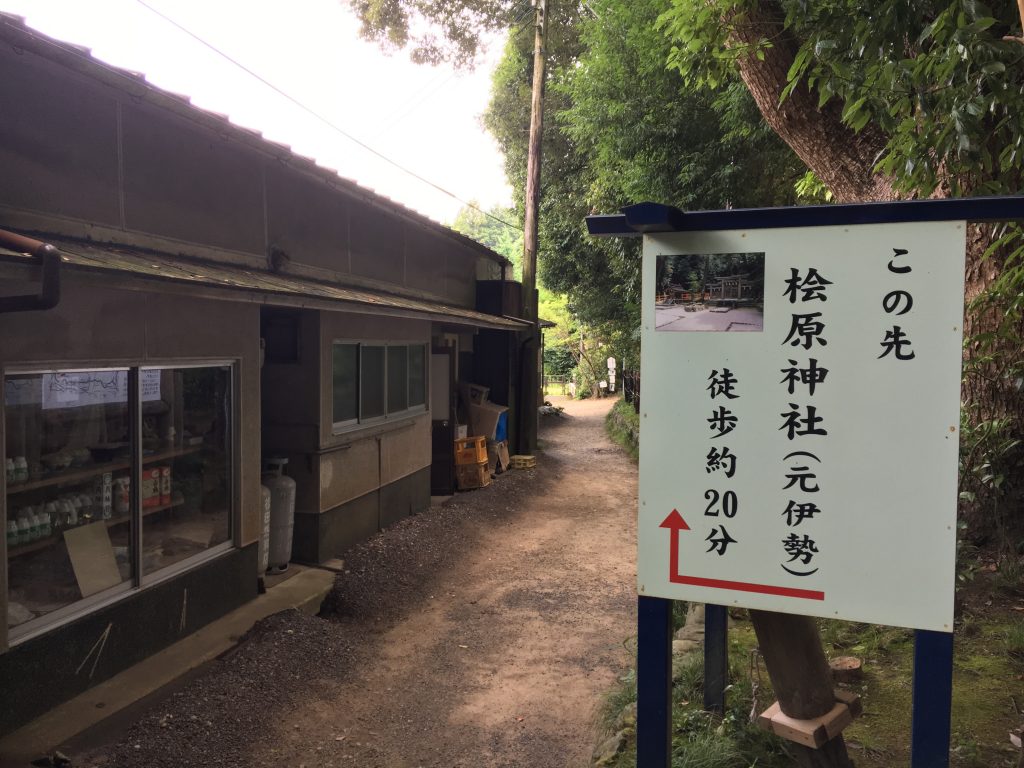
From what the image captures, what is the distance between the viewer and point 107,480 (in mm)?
5188

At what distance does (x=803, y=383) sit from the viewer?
8.45 ft

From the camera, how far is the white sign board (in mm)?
2432

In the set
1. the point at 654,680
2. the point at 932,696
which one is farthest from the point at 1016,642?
the point at 654,680

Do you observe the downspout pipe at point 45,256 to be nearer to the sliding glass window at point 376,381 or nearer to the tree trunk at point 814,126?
the sliding glass window at point 376,381

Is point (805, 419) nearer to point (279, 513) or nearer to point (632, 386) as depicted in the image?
point (279, 513)

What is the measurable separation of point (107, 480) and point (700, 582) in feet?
14.4

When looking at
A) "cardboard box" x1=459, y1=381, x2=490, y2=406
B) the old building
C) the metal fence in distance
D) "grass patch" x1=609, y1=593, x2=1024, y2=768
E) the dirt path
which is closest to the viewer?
"grass patch" x1=609, y1=593, x2=1024, y2=768

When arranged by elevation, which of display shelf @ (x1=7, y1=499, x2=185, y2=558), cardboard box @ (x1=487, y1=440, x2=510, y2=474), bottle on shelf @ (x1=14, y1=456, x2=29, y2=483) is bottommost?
cardboard box @ (x1=487, y1=440, x2=510, y2=474)

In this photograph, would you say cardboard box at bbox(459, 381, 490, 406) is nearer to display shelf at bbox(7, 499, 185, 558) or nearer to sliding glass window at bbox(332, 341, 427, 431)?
sliding glass window at bbox(332, 341, 427, 431)

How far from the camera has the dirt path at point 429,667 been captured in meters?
4.60

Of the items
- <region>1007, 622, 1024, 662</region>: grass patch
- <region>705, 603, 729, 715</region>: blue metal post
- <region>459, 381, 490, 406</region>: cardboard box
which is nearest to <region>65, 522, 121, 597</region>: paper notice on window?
<region>705, 603, 729, 715</region>: blue metal post

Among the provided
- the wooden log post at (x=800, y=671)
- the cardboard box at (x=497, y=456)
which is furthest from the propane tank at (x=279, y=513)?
the cardboard box at (x=497, y=456)

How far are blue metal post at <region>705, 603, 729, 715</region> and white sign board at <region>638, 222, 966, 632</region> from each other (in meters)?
1.49

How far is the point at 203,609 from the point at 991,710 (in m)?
5.65
